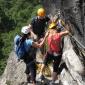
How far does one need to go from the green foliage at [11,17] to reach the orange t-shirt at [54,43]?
2666 centimetres

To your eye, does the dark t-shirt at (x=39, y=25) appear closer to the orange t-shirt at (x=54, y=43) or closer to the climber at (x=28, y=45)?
the climber at (x=28, y=45)

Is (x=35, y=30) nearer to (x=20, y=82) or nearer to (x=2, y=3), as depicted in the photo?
(x=20, y=82)

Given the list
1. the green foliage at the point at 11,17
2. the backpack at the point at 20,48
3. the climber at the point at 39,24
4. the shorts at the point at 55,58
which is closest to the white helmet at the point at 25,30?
the backpack at the point at 20,48

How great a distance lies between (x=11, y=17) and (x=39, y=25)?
35516 mm

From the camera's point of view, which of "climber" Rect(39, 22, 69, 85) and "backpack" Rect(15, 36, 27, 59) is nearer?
"climber" Rect(39, 22, 69, 85)

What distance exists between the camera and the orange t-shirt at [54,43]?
944 centimetres

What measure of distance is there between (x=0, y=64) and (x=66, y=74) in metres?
26.7

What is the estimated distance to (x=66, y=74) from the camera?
408 inches

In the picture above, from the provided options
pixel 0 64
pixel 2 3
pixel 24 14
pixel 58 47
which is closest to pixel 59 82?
pixel 58 47

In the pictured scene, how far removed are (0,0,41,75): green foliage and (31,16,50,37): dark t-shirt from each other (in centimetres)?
2468

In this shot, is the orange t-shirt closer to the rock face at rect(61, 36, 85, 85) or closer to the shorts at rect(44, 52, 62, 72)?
the shorts at rect(44, 52, 62, 72)

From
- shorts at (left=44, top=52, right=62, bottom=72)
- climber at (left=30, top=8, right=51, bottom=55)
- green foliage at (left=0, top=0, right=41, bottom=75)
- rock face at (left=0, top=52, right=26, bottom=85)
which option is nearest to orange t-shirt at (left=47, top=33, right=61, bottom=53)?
shorts at (left=44, top=52, right=62, bottom=72)

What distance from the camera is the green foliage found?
4050 centimetres

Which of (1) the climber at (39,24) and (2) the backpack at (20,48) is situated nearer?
(2) the backpack at (20,48)
